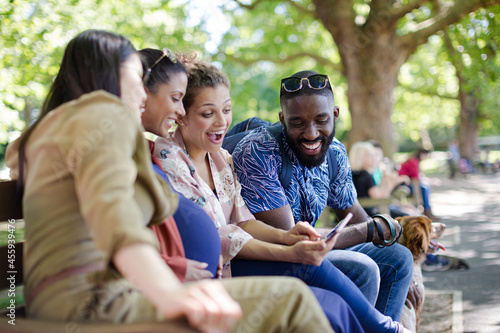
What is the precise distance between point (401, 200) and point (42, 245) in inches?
284

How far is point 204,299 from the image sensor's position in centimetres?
124

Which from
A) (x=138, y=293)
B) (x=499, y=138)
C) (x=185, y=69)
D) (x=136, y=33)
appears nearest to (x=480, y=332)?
(x=185, y=69)

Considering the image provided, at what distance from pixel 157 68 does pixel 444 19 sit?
8.09 meters

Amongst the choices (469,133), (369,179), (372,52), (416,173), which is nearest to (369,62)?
(372,52)

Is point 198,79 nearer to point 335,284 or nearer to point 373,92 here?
point 335,284

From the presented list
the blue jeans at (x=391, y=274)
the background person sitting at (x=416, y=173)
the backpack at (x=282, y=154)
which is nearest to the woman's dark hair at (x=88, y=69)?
the backpack at (x=282, y=154)

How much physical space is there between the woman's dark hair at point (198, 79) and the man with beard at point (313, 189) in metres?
0.49

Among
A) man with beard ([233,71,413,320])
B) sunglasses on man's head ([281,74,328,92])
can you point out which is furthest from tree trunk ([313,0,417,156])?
sunglasses on man's head ([281,74,328,92])

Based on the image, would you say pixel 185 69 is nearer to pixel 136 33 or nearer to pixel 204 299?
pixel 204 299

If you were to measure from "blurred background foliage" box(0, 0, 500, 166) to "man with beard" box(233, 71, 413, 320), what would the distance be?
73 centimetres

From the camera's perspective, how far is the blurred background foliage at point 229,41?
608 centimetres

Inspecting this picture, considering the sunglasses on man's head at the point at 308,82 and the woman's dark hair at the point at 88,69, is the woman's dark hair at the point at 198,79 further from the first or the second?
the woman's dark hair at the point at 88,69

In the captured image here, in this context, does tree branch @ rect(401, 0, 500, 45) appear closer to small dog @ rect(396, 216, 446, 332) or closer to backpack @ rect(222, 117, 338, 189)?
small dog @ rect(396, 216, 446, 332)

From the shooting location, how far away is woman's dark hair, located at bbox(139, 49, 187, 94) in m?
2.34
